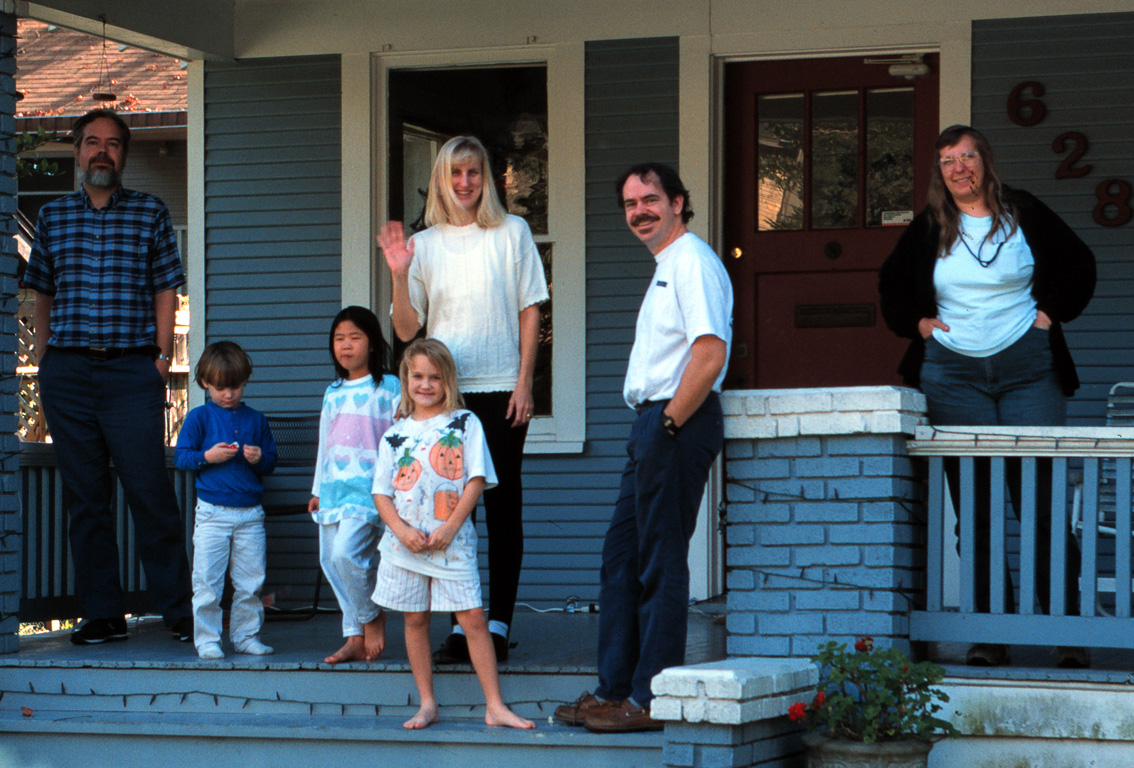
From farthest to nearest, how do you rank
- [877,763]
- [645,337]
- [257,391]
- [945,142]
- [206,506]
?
[257,391] < [206,506] < [945,142] < [645,337] < [877,763]

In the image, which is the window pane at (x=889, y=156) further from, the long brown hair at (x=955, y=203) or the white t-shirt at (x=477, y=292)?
the white t-shirt at (x=477, y=292)

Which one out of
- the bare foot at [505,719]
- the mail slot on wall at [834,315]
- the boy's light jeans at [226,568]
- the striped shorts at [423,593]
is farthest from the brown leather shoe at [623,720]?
the mail slot on wall at [834,315]

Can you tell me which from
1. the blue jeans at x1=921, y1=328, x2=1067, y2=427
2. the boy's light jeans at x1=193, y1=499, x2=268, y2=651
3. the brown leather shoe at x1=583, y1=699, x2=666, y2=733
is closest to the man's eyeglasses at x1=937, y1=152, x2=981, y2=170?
the blue jeans at x1=921, y1=328, x2=1067, y2=427

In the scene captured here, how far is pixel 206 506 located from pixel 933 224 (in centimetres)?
268

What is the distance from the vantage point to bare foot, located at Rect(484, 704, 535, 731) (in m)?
4.14

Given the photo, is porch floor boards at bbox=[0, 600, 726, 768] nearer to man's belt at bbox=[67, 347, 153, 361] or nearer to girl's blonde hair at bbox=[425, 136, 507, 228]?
man's belt at bbox=[67, 347, 153, 361]

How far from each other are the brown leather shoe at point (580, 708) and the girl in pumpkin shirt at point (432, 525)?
0.10 metres

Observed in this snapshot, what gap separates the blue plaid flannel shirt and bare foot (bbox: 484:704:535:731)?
216 centimetres

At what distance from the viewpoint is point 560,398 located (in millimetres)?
6527

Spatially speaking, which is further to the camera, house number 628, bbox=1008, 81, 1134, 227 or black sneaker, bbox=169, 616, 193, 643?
house number 628, bbox=1008, 81, 1134, 227

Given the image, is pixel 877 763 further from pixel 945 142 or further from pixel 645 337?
pixel 945 142

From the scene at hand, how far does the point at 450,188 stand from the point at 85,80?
456 inches

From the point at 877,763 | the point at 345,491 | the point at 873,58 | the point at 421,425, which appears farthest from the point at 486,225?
the point at 873,58

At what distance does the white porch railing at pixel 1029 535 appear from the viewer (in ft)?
13.0
